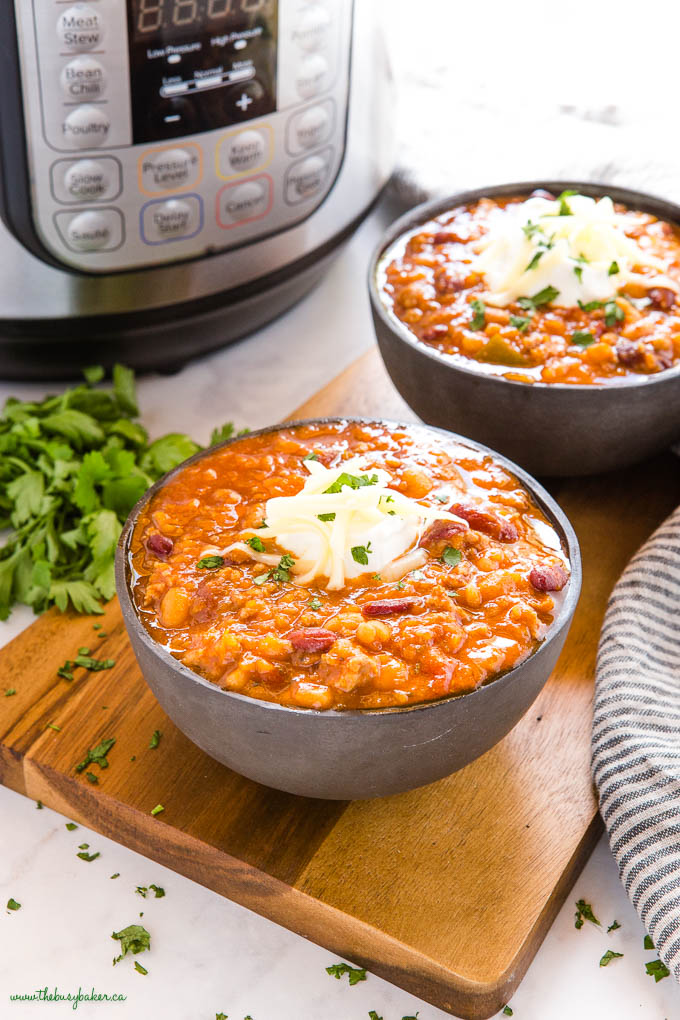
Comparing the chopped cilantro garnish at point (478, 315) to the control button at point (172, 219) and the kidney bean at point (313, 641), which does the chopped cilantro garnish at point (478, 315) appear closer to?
the control button at point (172, 219)

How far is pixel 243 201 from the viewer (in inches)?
64.6

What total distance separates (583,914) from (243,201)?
106 cm

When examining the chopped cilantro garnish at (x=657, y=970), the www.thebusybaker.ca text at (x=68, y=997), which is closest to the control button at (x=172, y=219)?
the www.thebusybaker.ca text at (x=68, y=997)

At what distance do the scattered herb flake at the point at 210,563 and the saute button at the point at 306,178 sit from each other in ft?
2.46

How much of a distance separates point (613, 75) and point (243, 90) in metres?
1.12

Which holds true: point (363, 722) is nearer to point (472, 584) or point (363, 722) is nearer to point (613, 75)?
point (472, 584)

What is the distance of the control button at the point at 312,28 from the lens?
1546mm

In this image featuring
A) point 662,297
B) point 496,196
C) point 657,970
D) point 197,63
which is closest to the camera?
point 657,970

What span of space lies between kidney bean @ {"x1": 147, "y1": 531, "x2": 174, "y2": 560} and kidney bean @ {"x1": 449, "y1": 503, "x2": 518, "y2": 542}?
30 cm

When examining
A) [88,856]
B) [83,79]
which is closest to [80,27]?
[83,79]

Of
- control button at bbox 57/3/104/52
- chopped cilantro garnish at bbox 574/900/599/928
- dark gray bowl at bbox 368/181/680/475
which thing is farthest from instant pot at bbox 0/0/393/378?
chopped cilantro garnish at bbox 574/900/599/928

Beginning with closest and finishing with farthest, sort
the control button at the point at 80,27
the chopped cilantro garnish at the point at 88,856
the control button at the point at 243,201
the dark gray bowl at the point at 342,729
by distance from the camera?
1. the dark gray bowl at the point at 342,729
2. the chopped cilantro garnish at the point at 88,856
3. the control button at the point at 80,27
4. the control button at the point at 243,201

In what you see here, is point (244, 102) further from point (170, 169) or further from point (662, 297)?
point (662, 297)

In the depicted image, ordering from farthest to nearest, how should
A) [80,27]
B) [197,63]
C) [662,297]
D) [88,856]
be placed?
[662,297] → [197,63] → [80,27] → [88,856]
